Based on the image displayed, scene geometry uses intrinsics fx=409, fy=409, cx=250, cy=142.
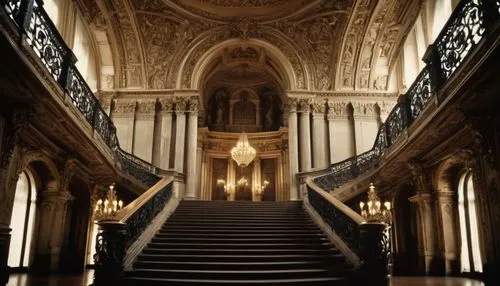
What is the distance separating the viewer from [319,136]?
49.2 ft

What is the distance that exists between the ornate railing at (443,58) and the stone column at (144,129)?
6.56 metres

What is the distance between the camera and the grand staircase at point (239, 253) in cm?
557

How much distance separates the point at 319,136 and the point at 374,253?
31.9 ft

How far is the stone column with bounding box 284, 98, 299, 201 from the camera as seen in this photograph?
46.4ft

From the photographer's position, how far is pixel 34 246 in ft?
30.4

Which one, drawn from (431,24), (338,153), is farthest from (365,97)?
(431,24)

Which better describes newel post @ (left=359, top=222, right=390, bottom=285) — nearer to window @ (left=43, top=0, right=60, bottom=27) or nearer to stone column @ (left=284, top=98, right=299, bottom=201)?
stone column @ (left=284, top=98, right=299, bottom=201)

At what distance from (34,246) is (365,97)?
38.6 ft

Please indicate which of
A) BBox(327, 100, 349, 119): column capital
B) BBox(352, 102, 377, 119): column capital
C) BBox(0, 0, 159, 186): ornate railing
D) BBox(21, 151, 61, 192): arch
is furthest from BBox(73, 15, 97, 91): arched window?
BBox(352, 102, 377, 119): column capital

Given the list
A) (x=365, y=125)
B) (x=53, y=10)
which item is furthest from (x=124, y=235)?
(x=365, y=125)

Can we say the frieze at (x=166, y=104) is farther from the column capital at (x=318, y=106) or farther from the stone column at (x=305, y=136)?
the column capital at (x=318, y=106)

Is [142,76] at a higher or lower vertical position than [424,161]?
higher

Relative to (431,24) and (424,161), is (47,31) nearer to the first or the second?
(424,161)

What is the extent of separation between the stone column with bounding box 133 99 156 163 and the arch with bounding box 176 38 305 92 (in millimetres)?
1367
